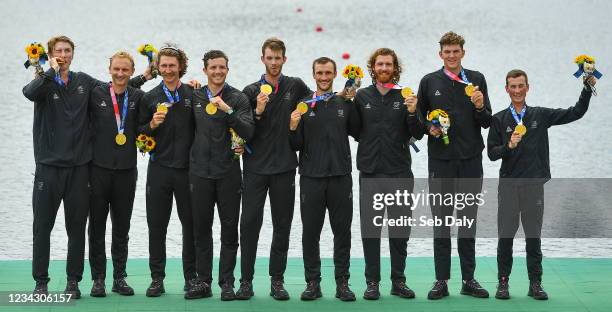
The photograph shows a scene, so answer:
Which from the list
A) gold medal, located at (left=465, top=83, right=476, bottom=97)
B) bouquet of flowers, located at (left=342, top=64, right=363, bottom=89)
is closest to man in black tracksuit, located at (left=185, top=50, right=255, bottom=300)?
bouquet of flowers, located at (left=342, top=64, right=363, bottom=89)

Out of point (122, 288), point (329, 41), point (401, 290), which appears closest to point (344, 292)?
point (401, 290)

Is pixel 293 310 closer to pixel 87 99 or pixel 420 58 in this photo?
pixel 87 99

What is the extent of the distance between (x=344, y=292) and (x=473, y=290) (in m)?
0.95

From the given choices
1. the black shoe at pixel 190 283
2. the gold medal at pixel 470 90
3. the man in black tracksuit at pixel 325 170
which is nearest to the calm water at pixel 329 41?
the black shoe at pixel 190 283

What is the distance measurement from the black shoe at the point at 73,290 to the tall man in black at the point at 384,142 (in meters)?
2.05

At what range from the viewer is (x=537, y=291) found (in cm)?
831

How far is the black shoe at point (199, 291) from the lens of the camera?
8.24 meters

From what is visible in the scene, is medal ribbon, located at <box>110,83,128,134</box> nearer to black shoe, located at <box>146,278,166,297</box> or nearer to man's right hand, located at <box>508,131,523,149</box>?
black shoe, located at <box>146,278,166,297</box>


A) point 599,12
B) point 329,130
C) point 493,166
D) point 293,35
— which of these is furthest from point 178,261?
point 599,12

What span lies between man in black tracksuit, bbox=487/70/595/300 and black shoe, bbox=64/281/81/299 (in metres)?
3.01

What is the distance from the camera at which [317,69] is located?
325 inches

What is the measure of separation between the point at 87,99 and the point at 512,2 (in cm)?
2373

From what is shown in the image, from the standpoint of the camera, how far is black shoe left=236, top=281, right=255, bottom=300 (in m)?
8.27

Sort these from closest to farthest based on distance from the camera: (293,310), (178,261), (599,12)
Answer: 1. (293,310)
2. (178,261)
3. (599,12)
